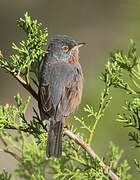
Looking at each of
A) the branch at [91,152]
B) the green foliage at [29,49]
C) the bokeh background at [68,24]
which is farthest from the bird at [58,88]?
the bokeh background at [68,24]

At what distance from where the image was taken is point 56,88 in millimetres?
4652

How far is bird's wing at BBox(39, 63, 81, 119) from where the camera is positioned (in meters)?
4.49

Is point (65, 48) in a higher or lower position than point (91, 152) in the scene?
higher

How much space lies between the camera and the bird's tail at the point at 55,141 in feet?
12.4

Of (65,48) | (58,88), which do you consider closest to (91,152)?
(58,88)

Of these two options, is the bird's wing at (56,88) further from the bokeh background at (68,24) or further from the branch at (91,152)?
the bokeh background at (68,24)

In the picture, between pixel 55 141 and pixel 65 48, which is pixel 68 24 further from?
pixel 55 141

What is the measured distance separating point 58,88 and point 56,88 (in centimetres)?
2

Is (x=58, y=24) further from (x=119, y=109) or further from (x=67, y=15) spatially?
(x=119, y=109)

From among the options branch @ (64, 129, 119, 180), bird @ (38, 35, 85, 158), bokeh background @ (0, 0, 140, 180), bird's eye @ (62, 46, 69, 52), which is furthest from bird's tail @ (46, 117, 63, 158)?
bokeh background @ (0, 0, 140, 180)

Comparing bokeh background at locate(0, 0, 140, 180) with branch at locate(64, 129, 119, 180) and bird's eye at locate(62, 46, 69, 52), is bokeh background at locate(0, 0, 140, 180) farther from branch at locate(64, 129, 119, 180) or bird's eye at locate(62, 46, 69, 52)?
branch at locate(64, 129, 119, 180)

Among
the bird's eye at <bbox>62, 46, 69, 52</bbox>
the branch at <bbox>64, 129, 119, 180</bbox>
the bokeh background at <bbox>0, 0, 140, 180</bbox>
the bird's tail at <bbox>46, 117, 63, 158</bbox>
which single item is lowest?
the branch at <bbox>64, 129, 119, 180</bbox>

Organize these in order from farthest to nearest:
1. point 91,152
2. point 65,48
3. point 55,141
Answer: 1. point 65,48
2. point 55,141
3. point 91,152

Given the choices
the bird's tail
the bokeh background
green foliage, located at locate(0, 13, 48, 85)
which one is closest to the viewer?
green foliage, located at locate(0, 13, 48, 85)
